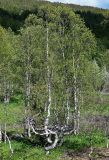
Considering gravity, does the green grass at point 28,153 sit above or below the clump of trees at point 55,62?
below

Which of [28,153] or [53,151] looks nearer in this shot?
[28,153]

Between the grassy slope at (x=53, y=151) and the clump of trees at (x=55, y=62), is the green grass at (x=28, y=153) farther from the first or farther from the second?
the clump of trees at (x=55, y=62)

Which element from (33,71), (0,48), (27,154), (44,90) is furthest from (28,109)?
(0,48)

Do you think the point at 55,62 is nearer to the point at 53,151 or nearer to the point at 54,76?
the point at 54,76

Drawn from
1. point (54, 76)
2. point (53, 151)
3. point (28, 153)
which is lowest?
point (28, 153)

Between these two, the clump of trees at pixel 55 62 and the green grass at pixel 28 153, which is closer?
the green grass at pixel 28 153

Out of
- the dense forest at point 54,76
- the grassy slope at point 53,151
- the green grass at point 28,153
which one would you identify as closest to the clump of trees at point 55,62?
the dense forest at point 54,76

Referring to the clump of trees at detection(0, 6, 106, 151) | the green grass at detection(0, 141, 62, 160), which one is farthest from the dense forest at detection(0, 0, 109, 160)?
the green grass at detection(0, 141, 62, 160)

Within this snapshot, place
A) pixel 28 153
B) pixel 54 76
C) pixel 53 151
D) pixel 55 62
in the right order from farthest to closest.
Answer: pixel 54 76 < pixel 55 62 < pixel 53 151 < pixel 28 153

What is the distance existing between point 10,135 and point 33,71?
7.74 m

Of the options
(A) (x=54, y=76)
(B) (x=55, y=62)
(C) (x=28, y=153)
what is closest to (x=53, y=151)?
(C) (x=28, y=153)

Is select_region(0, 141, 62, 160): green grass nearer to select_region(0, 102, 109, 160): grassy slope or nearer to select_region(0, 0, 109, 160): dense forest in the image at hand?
select_region(0, 102, 109, 160): grassy slope

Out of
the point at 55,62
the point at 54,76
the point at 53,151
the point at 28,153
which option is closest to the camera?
the point at 28,153

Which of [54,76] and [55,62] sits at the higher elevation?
[55,62]
